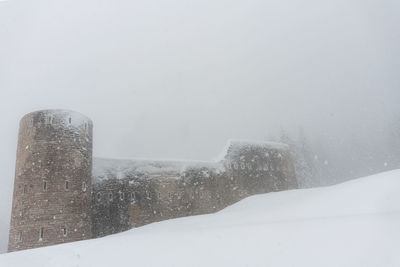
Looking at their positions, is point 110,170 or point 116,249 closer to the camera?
point 116,249

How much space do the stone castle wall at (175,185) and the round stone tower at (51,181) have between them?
2.14 meters

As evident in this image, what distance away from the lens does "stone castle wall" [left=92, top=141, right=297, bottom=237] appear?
16.2m

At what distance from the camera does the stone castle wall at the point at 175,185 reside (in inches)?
640

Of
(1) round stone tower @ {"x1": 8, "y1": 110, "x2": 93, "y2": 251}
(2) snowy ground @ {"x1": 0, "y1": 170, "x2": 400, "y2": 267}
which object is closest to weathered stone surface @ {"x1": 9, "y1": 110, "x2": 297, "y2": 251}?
(1) round stone tower @ {"x1": 8, "y1": 110, "x2": 93, "y2": 251}

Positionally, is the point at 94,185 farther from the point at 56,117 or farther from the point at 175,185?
the point at 175,185

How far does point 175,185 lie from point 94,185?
4.85 metres

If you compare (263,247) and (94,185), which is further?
(94,185)

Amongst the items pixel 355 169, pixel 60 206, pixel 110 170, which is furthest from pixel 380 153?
pixel 60 206

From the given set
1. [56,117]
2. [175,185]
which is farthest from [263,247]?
[175,185]

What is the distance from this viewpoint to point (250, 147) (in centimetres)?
2409

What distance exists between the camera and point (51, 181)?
13062 millimetres

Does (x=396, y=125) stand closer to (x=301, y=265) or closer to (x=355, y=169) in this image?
(x=355, y=169)

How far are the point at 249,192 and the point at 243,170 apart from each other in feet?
5.39

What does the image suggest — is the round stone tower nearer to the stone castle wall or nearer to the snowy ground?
the stone castle wall
